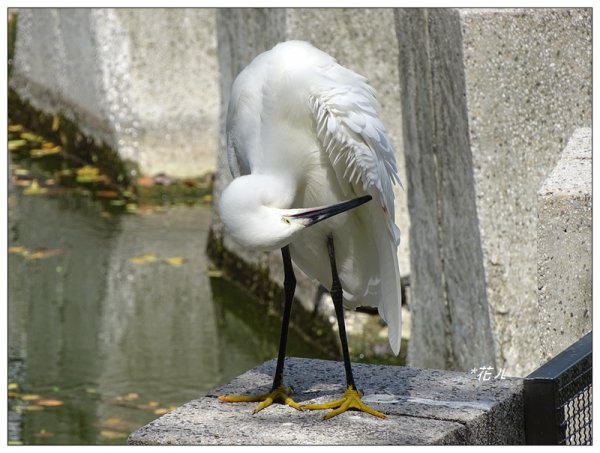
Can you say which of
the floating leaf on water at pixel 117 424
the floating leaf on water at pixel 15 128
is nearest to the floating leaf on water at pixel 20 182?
the floating leaf on water at pixel 15 128

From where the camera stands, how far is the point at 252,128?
446 centimetres

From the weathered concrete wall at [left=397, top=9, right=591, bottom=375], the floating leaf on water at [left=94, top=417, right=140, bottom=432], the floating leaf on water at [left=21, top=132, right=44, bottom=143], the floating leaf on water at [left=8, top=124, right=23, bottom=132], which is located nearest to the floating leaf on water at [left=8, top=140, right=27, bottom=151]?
the floating leaf on water at [left=21, top=132, right=44, bottom=143]

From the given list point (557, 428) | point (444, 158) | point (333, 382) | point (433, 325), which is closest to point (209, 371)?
point (433, 325)

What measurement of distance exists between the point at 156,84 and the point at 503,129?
480cm

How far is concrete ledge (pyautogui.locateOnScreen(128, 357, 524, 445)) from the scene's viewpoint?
4035 mm

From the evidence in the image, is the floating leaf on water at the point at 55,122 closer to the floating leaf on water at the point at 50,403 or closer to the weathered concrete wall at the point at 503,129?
the floating leaf on water at the point at 50,403

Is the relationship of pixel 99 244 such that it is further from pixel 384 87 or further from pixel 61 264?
pixel 384 87

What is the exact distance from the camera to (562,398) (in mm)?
4129

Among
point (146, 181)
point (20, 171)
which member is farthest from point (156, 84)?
point (20, 171)

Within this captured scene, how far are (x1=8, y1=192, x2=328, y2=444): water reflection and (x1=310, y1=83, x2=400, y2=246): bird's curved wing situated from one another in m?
2.49

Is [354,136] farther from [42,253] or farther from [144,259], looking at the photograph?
[42,253]

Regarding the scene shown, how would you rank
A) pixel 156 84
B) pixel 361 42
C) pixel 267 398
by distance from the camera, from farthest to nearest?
pixel 156 84
pixel 361 42
pixel 267 398

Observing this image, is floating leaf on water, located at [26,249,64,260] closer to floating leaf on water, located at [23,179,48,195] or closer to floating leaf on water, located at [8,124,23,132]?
floating leaf on water, located at [23,179,48,195]

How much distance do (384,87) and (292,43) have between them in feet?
9.36
